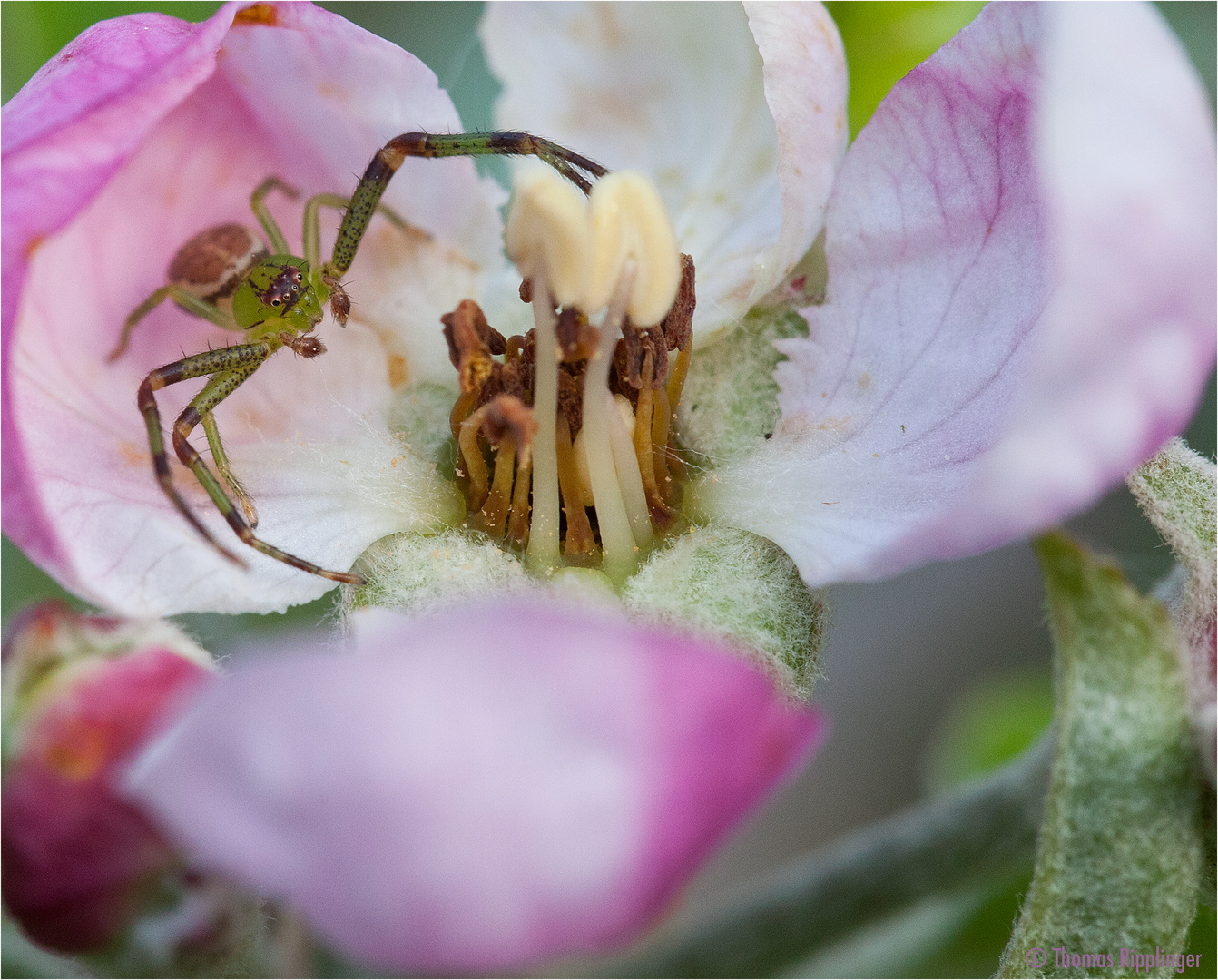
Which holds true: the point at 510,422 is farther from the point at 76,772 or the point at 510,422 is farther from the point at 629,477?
the point at 76,772

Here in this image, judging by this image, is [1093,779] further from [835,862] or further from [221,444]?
[221,444]

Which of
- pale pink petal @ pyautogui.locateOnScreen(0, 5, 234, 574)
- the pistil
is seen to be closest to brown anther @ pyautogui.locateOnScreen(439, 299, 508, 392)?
the pistil

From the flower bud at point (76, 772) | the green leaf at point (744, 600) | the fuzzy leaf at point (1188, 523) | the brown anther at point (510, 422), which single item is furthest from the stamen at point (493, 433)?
the fuzzy leaf at point (1188, 523)

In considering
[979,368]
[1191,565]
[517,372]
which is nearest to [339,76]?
[517,372]

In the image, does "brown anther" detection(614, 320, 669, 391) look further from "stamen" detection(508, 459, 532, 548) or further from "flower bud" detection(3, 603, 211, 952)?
"flower bud" detection(3, 603, 211, 952)

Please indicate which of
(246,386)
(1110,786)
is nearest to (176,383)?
(246,386)

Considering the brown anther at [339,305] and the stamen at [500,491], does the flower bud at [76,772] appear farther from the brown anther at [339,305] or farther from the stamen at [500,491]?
the brown anther at [339,305]
